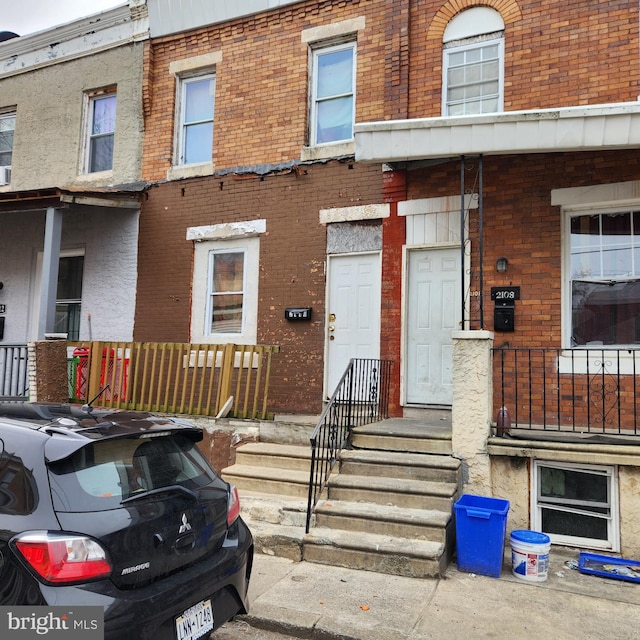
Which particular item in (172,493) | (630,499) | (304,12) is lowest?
(630,499)

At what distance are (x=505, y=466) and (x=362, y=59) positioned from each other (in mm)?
6227

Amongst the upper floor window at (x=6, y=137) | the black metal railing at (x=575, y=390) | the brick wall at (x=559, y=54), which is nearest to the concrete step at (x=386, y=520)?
the black metal railing at (x=575, y=390)

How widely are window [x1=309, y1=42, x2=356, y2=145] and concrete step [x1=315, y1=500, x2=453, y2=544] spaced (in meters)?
5.62

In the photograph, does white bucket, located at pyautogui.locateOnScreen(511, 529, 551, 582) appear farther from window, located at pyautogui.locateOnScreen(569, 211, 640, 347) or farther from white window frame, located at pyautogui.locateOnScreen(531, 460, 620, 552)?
window, located at pyautogui.locateOnScreen(569, 211, 640, 347)

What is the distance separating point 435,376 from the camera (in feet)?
26.1

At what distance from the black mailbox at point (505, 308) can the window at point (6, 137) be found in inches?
397

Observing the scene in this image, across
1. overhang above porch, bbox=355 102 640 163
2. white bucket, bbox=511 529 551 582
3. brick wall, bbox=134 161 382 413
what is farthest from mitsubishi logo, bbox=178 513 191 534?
brick wall, bbox=134 161 382 413

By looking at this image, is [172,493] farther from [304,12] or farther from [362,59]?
[304,12]

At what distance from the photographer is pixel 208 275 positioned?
9797mm

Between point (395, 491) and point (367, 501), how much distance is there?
1.03 feet

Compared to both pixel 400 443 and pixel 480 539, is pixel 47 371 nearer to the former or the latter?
pixel 400 443

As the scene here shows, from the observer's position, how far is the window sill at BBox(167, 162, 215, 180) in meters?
9.90

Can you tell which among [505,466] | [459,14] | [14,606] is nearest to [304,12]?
[459,14]

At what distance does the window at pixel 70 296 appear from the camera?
10883 millimetres
